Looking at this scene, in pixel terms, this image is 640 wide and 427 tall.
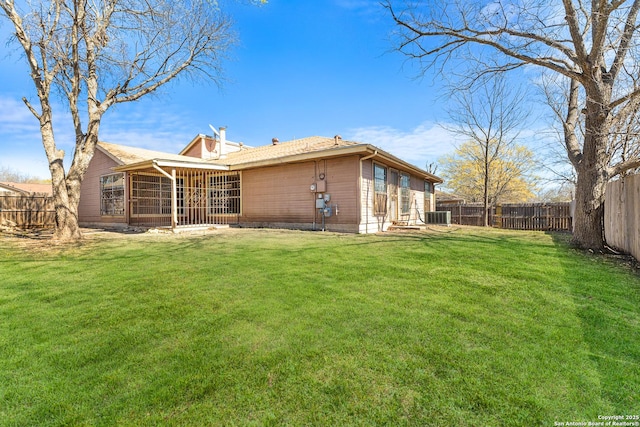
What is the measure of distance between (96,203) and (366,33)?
583 inches

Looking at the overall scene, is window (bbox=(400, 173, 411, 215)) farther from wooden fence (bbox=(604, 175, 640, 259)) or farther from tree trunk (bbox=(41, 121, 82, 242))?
tree trunk (bbox=(41, 121, 82, 242))

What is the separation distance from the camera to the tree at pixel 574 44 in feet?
19.1

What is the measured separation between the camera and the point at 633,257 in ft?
17.2

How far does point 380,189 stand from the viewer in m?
10.6

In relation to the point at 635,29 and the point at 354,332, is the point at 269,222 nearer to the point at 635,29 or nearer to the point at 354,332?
the point at 354,332

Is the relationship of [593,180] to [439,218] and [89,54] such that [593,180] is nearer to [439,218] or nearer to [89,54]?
[439,218]

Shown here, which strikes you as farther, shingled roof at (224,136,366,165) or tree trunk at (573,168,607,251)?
shingled roof at (224,136,366,165)

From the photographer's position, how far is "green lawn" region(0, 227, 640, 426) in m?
1.64

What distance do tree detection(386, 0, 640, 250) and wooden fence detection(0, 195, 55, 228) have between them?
1720cm

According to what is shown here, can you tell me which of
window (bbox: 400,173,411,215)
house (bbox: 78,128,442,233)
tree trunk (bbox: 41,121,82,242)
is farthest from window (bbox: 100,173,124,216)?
window (bbox: 400,173,411,215)

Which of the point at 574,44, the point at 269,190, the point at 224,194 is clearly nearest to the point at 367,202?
the point at 269,190

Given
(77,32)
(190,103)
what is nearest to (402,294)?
(77,32)

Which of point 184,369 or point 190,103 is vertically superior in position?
point 190,103

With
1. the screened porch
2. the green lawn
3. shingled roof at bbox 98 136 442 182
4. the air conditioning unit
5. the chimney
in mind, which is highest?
the chimney
